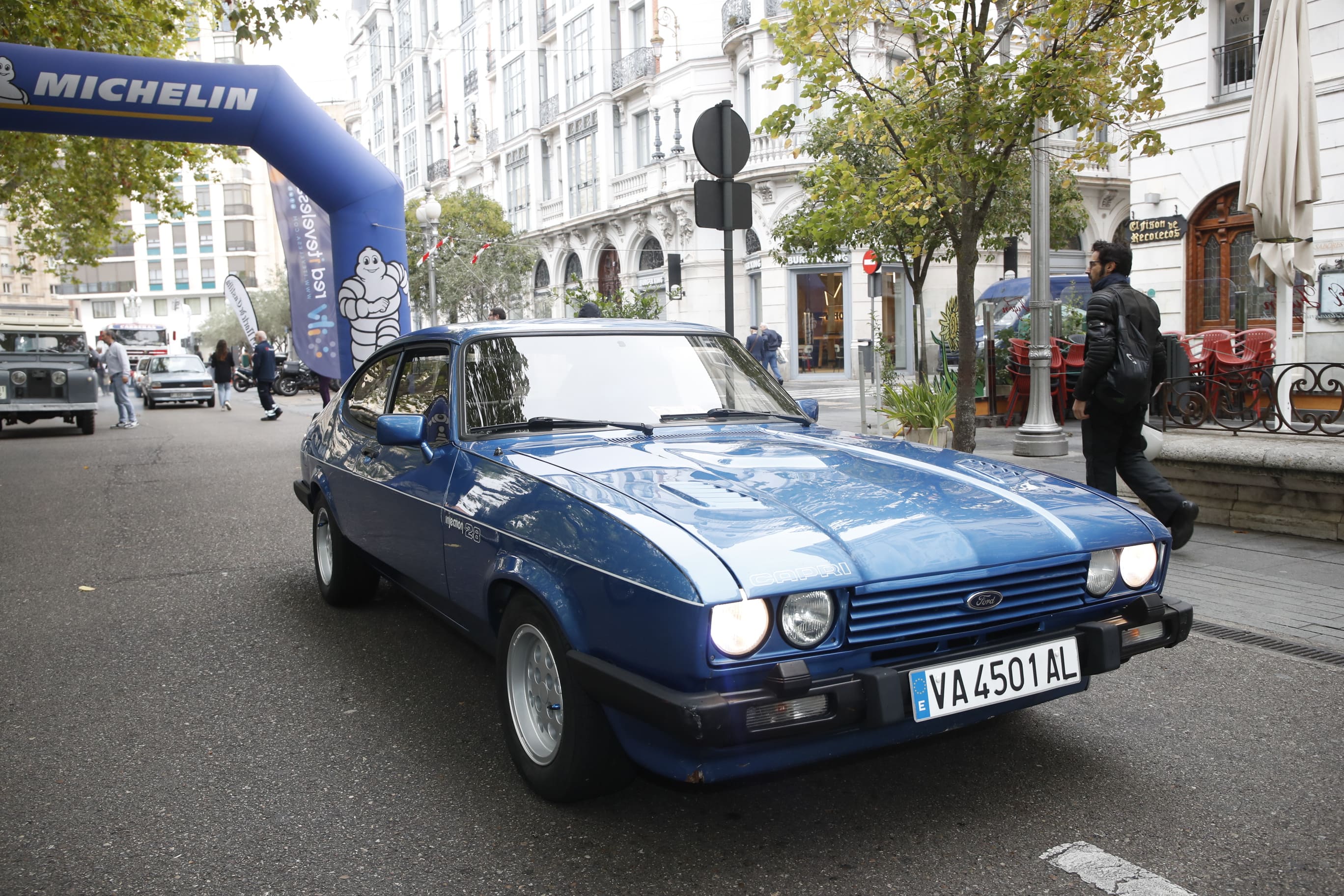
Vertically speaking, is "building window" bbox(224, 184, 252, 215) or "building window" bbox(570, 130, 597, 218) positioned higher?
"building window" bbox(224, 184, 252, 215)

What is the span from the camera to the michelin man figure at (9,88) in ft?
31.0

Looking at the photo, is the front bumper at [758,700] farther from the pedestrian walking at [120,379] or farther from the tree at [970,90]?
the pedestrian walking at [120,379]

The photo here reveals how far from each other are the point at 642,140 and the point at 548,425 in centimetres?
3135

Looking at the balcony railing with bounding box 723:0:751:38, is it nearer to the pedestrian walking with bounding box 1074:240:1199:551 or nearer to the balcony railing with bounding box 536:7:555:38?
the balcony railing with bounding box 536:7:555:38

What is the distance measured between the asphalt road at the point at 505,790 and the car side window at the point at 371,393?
3.41 feet

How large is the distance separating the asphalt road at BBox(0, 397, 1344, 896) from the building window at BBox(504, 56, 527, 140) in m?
38.8

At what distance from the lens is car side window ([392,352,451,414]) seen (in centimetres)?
415

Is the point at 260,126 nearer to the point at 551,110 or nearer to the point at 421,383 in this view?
the point at 421,383

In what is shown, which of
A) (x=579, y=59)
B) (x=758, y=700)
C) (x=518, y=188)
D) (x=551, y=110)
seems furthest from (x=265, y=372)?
(x=518, y=188)

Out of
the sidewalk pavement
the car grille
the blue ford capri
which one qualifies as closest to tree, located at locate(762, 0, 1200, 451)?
the sidewalk pavement

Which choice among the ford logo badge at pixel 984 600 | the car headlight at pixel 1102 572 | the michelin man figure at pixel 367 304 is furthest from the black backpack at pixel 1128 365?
the michelin man figure at pixel 367 304

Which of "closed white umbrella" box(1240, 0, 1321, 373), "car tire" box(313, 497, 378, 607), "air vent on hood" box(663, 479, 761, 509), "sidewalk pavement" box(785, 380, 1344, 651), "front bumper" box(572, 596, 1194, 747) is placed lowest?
"sidewalk pavement" box(785, 380, 1344, 651)

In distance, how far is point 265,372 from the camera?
2208 centimetres

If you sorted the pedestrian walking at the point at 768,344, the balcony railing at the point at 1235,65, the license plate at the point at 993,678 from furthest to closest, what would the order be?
the pedestrian walking at the point at 768,344 < the balcony railing at the point at 1235,65 < the license plate at the point at 993,678
